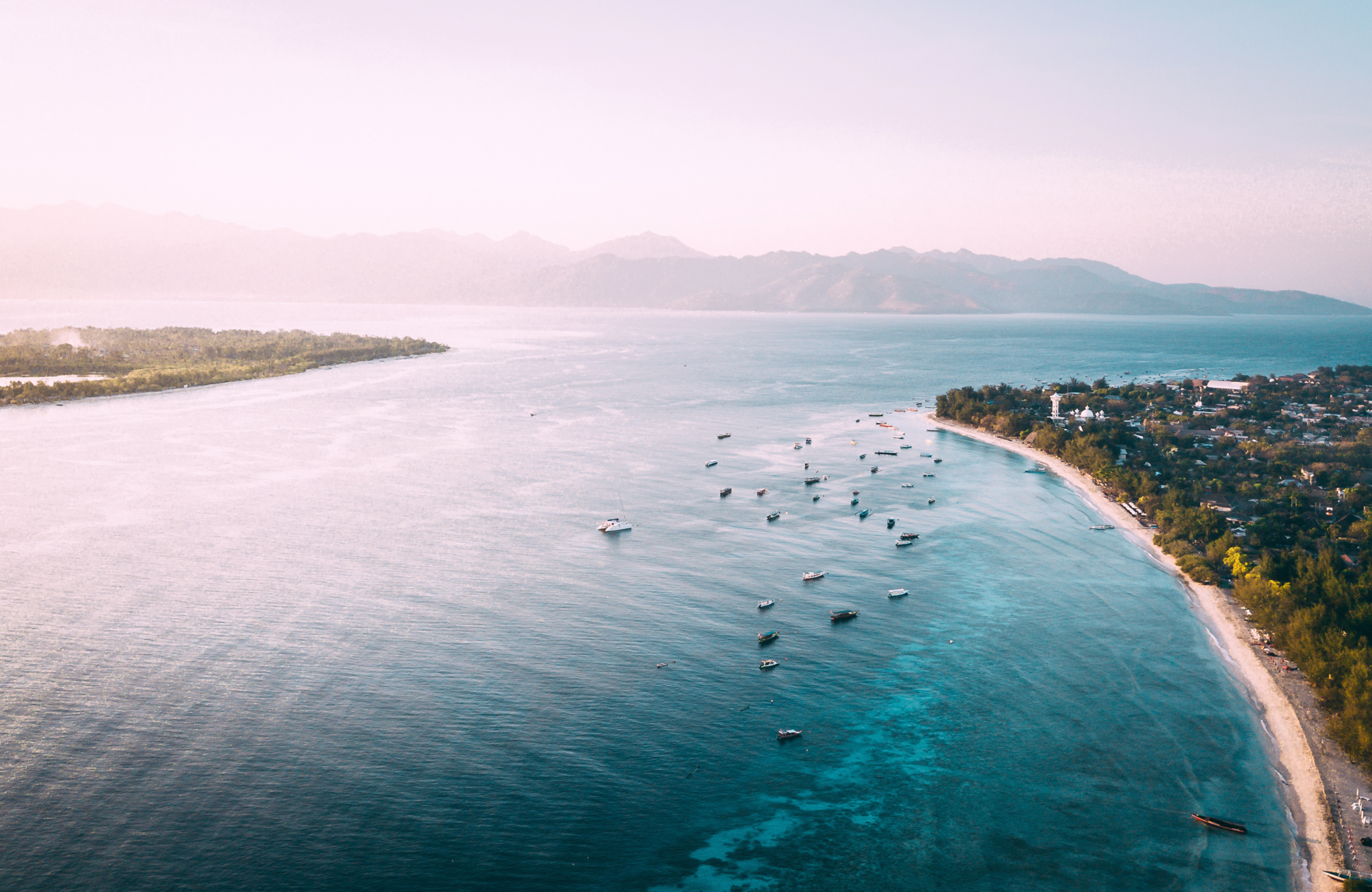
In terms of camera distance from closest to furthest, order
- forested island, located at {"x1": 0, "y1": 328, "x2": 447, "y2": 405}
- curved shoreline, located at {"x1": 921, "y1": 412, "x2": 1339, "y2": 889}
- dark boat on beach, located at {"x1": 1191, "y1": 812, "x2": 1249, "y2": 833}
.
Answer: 1. curved shoreline, located at {"x1": 921, "y1": 412, "x2": 1339, "y2": 889}
2. dark boat on beach, located at {"x1": 1191, "y1": 812, "x2": 1249, "y2": 833}
3. forested island, located at {"x1": 0, "y1": 328, "x2": 447, "y2": 405}

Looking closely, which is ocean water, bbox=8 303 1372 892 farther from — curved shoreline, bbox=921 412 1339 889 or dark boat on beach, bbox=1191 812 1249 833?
curved shoreline, bbox=921 412 1339 889

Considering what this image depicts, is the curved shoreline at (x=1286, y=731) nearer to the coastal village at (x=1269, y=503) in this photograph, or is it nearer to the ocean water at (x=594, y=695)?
the coastal village at (x=1269, y=503)

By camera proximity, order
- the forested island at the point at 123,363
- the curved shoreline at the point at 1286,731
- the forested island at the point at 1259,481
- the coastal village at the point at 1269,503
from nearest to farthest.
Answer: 1. the curved shoreline at the point at 1286,731
2. the coastal village at the point at 1269,503
3. the forested island at the point at 1259,481
4. the forested island at the point at 123,363

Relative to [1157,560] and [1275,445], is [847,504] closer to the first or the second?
[1157,560]

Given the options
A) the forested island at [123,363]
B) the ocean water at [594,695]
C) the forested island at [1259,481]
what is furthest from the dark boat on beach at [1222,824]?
the forested island at [123,363]

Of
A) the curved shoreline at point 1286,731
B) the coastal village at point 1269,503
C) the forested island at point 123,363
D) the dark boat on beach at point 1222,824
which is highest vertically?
the forested island at point 123,363

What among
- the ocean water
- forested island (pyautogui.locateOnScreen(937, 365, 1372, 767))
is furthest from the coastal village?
the ocean water

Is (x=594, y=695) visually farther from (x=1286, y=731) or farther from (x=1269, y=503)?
(x=1269, y=503)

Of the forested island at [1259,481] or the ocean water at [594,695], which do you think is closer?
the ocean water at [594,695]
